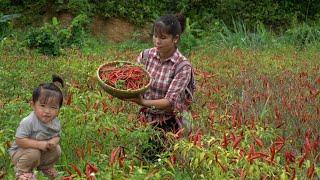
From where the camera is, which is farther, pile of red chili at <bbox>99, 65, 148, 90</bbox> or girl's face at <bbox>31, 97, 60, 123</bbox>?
pile of red chili at <bbox>99, 65, 148, 90</bbox>

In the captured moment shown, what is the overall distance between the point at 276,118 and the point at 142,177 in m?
2.44

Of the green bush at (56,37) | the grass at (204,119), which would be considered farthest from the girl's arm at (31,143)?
the green bush at (56,37)

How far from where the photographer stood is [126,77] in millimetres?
4332

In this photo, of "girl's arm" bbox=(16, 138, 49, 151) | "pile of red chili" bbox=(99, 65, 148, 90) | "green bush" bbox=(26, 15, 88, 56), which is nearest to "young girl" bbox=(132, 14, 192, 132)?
"pile of red chili" bbox=(99, 65, 148, 90)

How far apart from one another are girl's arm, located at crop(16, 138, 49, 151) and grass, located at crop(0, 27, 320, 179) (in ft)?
0.42

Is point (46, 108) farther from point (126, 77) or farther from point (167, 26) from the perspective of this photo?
point (167, 26)

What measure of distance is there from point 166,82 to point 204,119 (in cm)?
43

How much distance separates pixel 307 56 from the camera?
35.2 ft

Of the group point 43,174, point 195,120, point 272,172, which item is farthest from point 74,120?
point 272,172

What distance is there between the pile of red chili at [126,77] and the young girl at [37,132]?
489 mm

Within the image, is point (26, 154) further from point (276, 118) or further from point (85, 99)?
point (276, 118)

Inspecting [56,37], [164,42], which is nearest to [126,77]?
[164,42]

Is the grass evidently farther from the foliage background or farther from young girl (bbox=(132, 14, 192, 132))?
the foliage background

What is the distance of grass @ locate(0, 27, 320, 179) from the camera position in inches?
128
